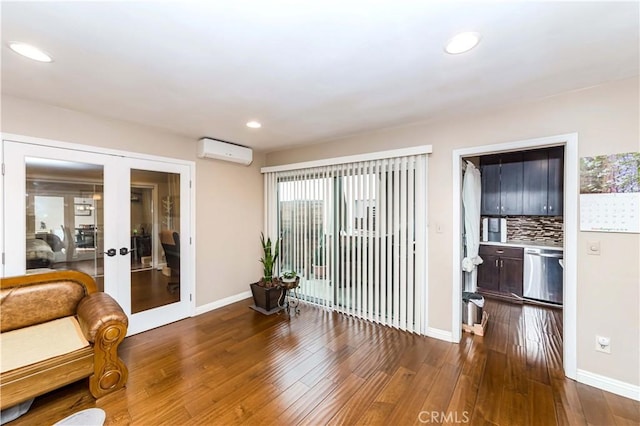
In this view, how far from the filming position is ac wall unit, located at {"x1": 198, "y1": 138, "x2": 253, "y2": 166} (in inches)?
138

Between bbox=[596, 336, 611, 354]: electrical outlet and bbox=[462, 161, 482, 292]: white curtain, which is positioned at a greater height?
bbox=[462, 161, 482, 292]: white curtain

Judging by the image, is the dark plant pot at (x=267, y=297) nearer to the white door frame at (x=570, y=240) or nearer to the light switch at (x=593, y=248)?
the white door frame at (x=570, y=240)

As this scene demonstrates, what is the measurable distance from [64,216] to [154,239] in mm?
872

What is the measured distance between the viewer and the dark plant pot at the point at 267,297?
3.70m

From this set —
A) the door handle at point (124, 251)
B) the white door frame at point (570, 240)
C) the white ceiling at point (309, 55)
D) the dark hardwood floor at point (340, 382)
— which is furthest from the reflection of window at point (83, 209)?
the white door frame at point (570, 240)

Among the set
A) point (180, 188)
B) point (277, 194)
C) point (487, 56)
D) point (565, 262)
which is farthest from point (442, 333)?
point (180, 188)

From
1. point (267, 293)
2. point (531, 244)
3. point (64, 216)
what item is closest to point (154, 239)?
point (64, 216)

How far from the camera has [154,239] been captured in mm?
3299

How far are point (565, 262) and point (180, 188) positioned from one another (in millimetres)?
4247

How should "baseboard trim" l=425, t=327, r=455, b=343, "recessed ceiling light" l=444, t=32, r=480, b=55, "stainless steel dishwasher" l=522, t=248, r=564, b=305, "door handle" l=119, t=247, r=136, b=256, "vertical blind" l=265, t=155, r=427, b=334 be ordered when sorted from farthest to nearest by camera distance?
"stainless steel dishwasher" l=522, t=248, r=564, b=305
"vertical blind" l=265, t=155, r=427, b=334
"door handle" l=119, t=247, r=136, b=256
"baseboard trim" l=425, t=327, r=455, b=343
"recessed ceiling light" l=444, t=32, r=480, b=55

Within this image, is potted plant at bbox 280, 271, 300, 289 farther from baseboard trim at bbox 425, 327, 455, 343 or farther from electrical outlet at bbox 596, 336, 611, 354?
electrical outlet at bbox 596, 336, 611, 354

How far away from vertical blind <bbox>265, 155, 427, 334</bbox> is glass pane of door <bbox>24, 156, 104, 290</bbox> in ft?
7.53

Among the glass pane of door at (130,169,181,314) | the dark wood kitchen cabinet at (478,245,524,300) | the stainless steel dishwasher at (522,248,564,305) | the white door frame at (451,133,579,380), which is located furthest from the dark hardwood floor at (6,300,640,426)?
the dark wood kitchen cabinet at (478,245,524,300)

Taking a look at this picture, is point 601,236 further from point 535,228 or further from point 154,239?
point 154,239
